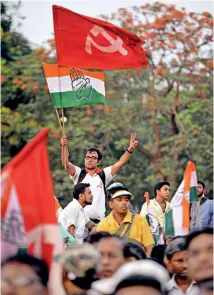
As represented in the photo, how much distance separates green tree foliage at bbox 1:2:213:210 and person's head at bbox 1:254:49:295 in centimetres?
2187

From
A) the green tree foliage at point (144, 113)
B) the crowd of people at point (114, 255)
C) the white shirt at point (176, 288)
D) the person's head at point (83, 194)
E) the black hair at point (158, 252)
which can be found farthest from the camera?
the green tree foliage at point (144, 113)

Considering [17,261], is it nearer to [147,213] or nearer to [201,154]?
[147,213]

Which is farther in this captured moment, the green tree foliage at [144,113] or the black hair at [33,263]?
the green tree foliage at [144,113]

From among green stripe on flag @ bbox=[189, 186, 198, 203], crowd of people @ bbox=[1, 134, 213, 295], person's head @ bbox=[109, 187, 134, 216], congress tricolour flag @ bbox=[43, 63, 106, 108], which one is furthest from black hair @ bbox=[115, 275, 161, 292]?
congress tricolour flag @ bbox=[43, 63, 106, 108]

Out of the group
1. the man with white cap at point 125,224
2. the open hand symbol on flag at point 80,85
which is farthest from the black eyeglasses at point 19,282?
the open hand symbol on flag at point 80,85

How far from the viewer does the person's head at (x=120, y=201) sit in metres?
10.3

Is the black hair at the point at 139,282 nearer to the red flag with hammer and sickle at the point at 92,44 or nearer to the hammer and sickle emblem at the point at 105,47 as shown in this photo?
the red flag with hammer and sickle at the point at 92,44

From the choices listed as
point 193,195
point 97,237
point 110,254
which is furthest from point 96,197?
point 110,254

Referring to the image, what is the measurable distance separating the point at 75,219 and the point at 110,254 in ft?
12.9

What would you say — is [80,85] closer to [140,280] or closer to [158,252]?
[158,252]

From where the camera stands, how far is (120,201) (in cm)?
1041

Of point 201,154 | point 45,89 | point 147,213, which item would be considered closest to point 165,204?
point 147,213

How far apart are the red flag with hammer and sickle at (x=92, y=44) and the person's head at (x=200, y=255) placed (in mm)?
5906

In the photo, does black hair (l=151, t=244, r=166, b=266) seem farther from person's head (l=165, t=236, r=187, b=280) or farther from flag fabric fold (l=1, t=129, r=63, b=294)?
flag fabric fold (l=1, t=129, r=63, b=294)
